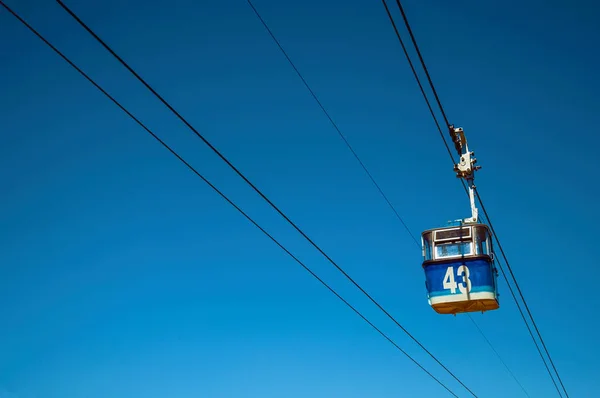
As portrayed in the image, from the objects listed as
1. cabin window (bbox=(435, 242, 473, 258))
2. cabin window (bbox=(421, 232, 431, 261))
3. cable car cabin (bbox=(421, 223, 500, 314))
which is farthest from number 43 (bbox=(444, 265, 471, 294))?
cabin window (bbox=(421, 232, 431, 261))

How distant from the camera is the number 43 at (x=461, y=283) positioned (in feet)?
56.4

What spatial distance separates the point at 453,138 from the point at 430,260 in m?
3.40

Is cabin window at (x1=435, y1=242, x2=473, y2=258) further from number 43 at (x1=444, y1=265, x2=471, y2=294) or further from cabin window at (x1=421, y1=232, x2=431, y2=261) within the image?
number 43 at (x1=444, y1=265, x2=471, y2=294)

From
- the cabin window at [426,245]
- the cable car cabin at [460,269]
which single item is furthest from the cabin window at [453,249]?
the cabin window at [426,245]

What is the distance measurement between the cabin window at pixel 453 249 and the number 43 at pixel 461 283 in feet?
1.29

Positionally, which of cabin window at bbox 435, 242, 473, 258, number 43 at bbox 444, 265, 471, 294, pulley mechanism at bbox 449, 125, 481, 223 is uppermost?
pulley mechanism at bbox 449, 125, 481, 223

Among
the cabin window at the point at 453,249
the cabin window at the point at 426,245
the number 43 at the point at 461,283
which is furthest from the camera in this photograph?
the cabin window at the point at 426,245

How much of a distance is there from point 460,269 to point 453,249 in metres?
0.60

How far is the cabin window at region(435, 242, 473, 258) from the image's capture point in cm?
1750

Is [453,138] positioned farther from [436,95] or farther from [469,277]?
[436,95]

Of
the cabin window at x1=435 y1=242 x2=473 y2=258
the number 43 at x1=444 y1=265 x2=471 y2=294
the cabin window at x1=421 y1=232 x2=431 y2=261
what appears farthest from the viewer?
the cabin window at x1=421 y1=232 x2=431 y2=261

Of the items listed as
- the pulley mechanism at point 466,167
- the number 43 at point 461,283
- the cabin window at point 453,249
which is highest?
the pulley mechanism at point 466,167

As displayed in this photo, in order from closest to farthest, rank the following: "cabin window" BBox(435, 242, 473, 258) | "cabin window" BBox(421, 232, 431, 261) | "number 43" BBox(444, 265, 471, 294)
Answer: "number 43" BBox(444, 265, 471, 294)
"cabin window" BBox(435, 242, 473, 258)
"cabin window" BBox(421, 232, 431, 261)

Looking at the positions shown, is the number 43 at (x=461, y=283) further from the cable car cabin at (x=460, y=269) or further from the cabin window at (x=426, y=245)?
the cabin window at (x=426, y=245)
